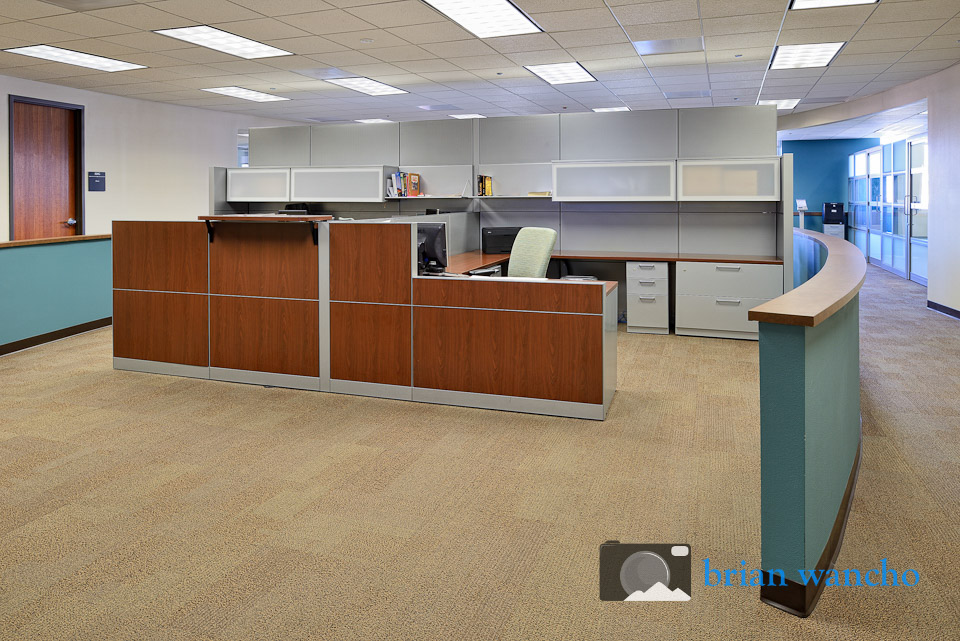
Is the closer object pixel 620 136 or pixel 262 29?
pixel 262 29

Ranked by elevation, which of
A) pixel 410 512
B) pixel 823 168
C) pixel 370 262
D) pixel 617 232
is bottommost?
pixel 410 512

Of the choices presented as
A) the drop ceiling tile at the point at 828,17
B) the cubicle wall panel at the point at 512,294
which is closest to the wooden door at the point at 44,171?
the cubicle wall panel at the point at 512,294

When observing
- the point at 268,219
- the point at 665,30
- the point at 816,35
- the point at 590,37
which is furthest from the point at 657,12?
the point at 268,219

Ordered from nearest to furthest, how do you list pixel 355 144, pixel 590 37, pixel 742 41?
pixel 590 37 → pixel 742 41 → pixel 355 144

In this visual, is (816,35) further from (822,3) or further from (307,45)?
(307,45)

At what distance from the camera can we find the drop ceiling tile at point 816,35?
19.1 ft

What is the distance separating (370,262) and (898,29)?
15.2 ft

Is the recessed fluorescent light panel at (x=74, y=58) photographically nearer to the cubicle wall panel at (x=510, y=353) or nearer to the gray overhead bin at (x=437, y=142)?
the gray overhead bin at (x=437, y=142)

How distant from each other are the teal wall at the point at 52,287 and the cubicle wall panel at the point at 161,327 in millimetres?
1248

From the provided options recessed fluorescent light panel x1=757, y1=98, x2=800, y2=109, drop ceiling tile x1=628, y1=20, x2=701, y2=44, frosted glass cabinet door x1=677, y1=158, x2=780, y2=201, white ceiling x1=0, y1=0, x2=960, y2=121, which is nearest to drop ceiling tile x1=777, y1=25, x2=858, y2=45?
white ceiling x1=0, y1=0, x2=960, y2=121

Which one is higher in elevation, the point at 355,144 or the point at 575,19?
the point at 575,19

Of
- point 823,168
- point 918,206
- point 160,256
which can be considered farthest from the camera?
point 823,168


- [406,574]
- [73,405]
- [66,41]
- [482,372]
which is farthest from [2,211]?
[406,574]

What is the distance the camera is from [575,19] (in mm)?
5461
